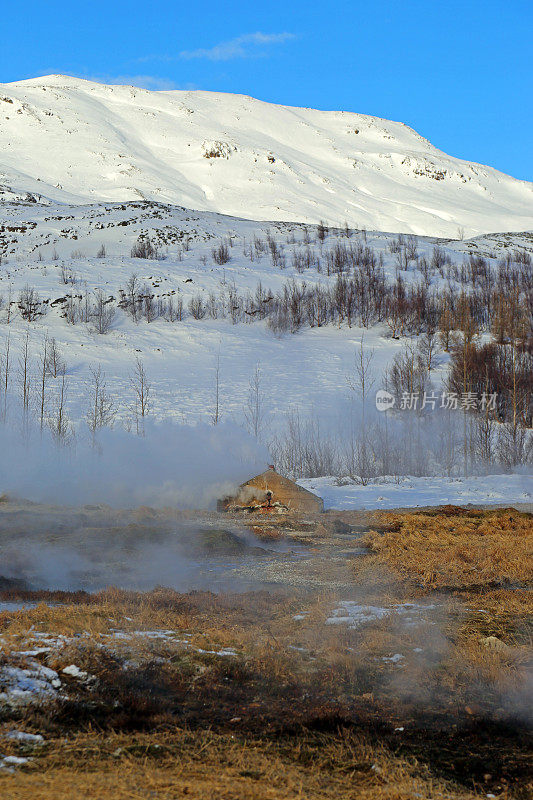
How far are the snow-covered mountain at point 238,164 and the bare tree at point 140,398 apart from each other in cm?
4839

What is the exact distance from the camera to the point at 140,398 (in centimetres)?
3391

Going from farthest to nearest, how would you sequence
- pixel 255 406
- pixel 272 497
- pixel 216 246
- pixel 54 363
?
pixel 216 246 < pixel 54 363 < pixel 255 406 < pixel 272 497

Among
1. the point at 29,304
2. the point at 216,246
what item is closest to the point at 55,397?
the point at 29,304

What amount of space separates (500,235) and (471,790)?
250 feet

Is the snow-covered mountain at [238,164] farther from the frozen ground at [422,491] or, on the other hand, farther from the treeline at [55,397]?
the frozen ground at [422,491]

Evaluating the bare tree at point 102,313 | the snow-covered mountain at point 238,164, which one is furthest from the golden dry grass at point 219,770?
the snow-covered mountain at point 238,164

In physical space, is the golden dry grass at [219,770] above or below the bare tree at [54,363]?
below

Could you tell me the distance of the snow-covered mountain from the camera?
301 feet

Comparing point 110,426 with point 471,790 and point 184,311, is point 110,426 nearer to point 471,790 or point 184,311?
point 184,311

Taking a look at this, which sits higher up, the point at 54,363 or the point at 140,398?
the point at 54,363

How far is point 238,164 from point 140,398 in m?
84.8

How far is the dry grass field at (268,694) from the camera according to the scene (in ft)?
14.5

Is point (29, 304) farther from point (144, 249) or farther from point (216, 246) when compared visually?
point (216, 246)

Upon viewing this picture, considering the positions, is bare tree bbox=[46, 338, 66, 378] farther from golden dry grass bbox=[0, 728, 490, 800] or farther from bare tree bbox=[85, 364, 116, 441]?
golden dry grass bbox=[0, 728, 490, 800]
